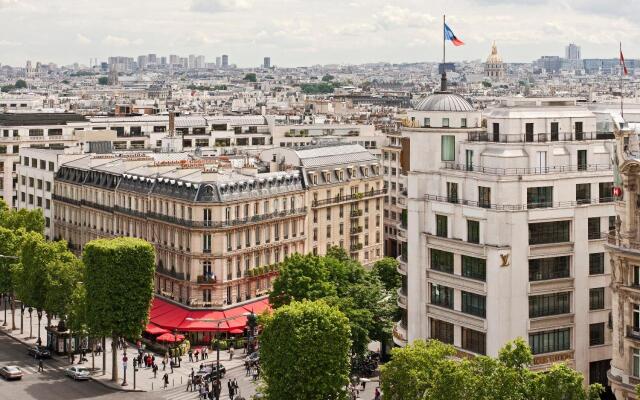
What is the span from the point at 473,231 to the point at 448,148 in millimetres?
8692

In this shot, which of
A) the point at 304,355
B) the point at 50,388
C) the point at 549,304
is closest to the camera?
the point at 304,355

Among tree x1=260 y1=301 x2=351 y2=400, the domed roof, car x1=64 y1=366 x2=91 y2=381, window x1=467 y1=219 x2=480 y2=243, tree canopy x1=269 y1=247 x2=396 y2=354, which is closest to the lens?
tree x1=260 y1=301 x2=351 y2=400

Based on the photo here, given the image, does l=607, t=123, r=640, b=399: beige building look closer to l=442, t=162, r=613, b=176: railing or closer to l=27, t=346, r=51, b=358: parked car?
l=442, t=162, r=613, b=176: railing

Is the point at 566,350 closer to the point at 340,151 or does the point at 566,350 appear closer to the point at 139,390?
the point at 139,390

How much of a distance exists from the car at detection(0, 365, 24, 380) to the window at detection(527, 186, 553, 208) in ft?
183

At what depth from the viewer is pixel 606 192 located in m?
99.7

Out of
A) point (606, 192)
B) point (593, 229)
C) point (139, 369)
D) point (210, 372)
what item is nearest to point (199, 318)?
point (139, 369)

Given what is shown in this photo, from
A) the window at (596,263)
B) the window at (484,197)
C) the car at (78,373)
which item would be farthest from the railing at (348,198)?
the window at (596,263)

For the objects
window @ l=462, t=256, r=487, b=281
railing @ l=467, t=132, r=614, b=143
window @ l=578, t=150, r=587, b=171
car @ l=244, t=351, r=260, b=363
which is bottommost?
car @ l=244, t=351, r=260, b=363

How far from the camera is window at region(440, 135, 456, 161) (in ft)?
336

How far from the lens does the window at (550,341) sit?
9756cm

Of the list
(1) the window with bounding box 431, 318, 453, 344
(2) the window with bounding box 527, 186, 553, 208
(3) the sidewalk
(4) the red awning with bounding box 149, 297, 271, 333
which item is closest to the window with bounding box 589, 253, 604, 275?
(2) the window with bounding box 527, 186, 553, 208

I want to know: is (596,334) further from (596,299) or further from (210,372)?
(210,372)

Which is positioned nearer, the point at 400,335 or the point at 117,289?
the point at 400,335
